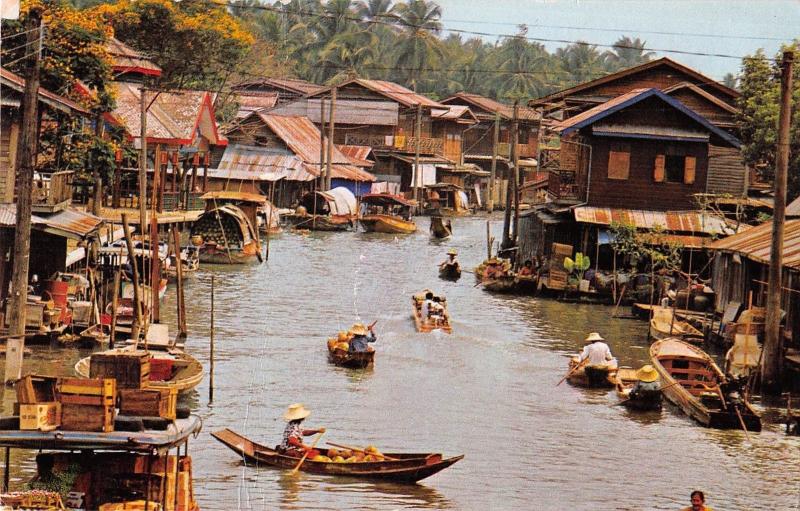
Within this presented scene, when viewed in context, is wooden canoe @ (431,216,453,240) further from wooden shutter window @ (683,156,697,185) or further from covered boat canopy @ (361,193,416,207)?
wooden shutter window @ (683,156,697,185)

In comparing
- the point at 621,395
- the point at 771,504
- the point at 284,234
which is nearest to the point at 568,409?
the point at 621,395

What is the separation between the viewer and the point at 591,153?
39.2 metres

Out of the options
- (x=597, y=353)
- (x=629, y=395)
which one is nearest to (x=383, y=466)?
(x=629, y=395)

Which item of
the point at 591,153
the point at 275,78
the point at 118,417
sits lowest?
the point at 118,417

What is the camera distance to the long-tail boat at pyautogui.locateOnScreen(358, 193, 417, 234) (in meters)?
59.4

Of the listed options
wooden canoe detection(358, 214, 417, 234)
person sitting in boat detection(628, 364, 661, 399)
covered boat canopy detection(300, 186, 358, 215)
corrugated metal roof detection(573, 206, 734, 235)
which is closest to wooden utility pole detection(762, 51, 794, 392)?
person sitting in boat detection(628, 364, 661, 399)

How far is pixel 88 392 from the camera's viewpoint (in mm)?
12258

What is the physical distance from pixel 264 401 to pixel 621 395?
674 cm

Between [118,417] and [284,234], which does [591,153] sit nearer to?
[284,234]

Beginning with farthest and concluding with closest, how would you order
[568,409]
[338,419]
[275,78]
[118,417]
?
[275,78] → [568,409] → [338,419] → [118,417]

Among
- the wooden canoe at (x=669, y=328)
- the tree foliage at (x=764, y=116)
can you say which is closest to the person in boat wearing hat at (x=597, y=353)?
the wooden canoe at (x=669, y=328)

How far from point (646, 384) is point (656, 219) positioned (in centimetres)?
1567

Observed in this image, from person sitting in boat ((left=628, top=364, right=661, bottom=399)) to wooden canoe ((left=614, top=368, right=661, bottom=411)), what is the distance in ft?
0.15

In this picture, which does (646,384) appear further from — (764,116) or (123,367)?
(764,116)
